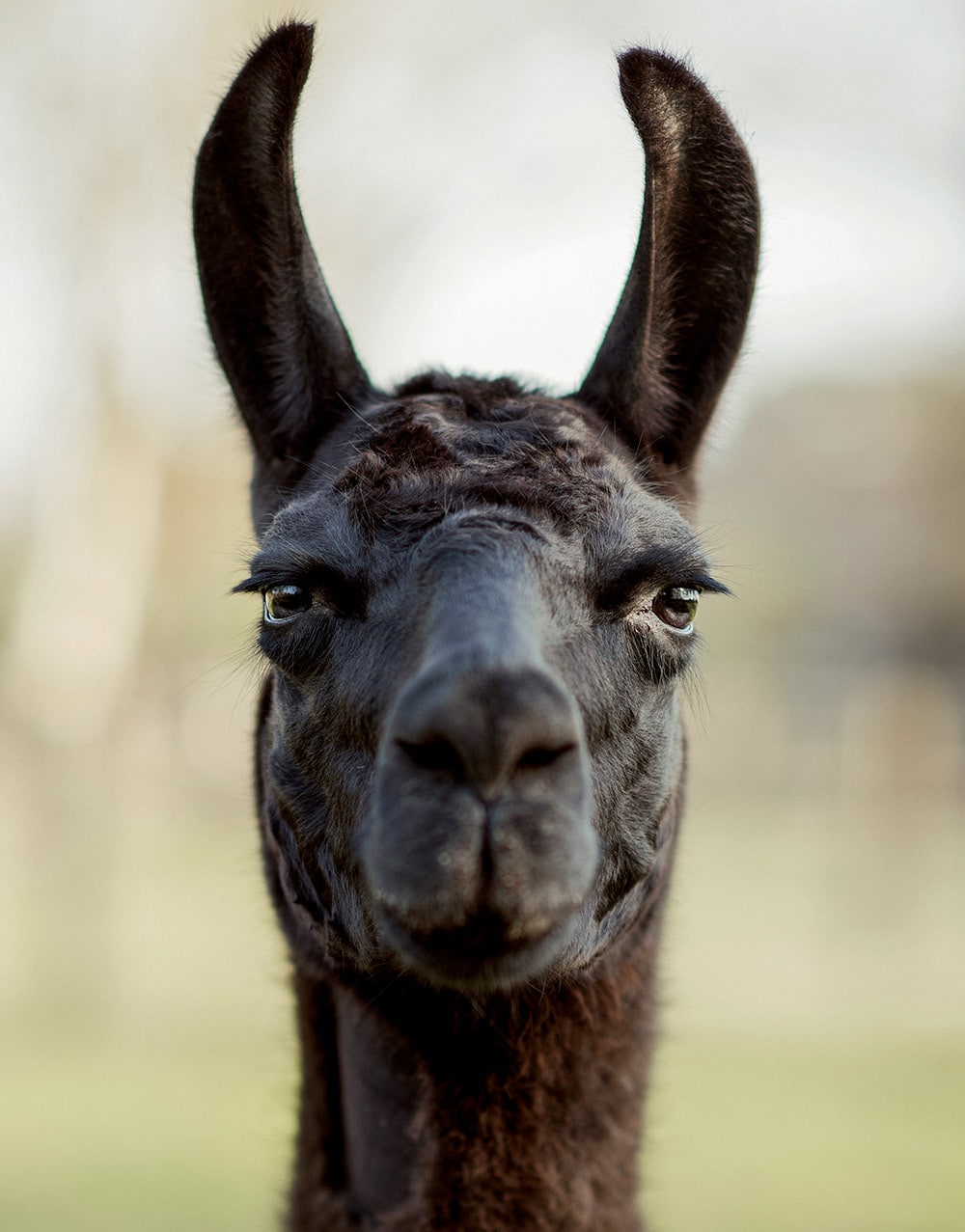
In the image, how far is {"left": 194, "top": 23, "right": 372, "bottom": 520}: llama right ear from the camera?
11.4 ft

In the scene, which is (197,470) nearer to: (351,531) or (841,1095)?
(841,1095)

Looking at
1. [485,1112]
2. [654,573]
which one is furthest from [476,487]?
[485,1112]

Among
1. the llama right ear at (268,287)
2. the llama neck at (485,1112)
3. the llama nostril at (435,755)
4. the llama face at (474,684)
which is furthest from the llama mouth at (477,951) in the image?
the llama right ear at (268,287)

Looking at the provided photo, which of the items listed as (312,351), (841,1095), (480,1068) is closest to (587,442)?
(312,351)

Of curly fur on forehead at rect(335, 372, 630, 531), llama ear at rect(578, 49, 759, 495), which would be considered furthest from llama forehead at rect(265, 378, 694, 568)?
llama ear at rect(578, 49, 759, 495)

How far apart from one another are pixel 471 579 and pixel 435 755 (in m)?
0.45

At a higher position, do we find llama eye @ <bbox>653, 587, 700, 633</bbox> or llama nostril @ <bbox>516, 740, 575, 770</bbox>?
llama eye @ <bbox>653, 587, 700, 633</bbox>

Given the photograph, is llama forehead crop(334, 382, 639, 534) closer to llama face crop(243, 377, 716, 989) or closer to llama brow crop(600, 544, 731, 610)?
llama face crop(243, 377, 716, 989)

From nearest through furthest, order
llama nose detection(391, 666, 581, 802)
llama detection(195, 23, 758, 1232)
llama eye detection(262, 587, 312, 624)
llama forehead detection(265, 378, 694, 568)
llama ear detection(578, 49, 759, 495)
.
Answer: llama nose detection(391, 666, 581, 802) → llama detection(195, 23, 758, 1232) → llama forehead detection(265, 378, 694, 568) → llama eye detection(262, 587, 312, 624) → llama ear detection(578, 49, 759, 495)

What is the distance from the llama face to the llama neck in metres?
0.30

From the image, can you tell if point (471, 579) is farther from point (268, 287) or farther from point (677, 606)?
point (268, 287)

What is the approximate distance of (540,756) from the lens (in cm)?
236

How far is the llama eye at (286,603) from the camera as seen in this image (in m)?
3.06

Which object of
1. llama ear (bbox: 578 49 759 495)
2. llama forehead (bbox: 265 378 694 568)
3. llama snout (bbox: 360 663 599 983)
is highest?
llama ear (bbox: 578 49 759 495)
